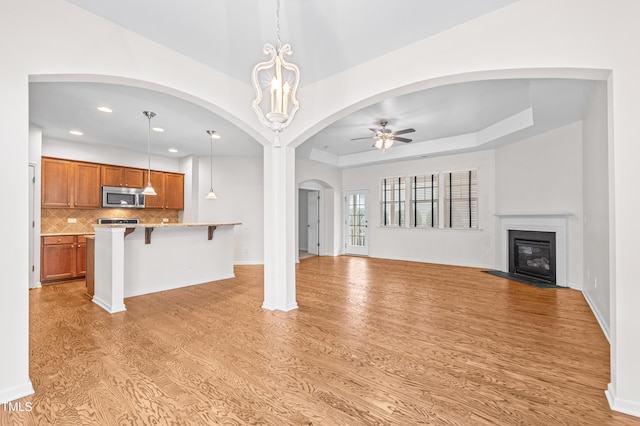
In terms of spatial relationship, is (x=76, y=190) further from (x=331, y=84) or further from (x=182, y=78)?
(x=331, y=84)

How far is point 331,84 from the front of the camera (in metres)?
3.55

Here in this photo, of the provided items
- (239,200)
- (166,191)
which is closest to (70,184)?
(166,191)

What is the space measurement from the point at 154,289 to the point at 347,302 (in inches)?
126

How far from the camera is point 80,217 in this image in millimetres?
6492

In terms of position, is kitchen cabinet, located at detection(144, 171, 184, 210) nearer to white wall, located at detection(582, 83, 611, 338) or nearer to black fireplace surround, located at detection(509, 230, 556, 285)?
black fireplace surround, located at detection(509, 230, 556, 285)

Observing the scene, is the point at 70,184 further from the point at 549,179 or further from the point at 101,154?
the point at 549,179

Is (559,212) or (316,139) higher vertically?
(316,139)

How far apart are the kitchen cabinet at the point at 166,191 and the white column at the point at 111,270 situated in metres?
3.32

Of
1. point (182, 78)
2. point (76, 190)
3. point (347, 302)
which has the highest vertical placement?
point (182, 78)

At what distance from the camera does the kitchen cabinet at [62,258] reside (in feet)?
18.2

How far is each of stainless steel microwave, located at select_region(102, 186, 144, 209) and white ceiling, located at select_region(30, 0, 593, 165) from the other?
1009 mm

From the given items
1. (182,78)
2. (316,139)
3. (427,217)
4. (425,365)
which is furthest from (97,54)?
(427,217)

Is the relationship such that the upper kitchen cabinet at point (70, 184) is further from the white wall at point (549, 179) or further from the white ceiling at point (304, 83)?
the white wall at point (549, 179)

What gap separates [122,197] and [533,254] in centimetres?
888
